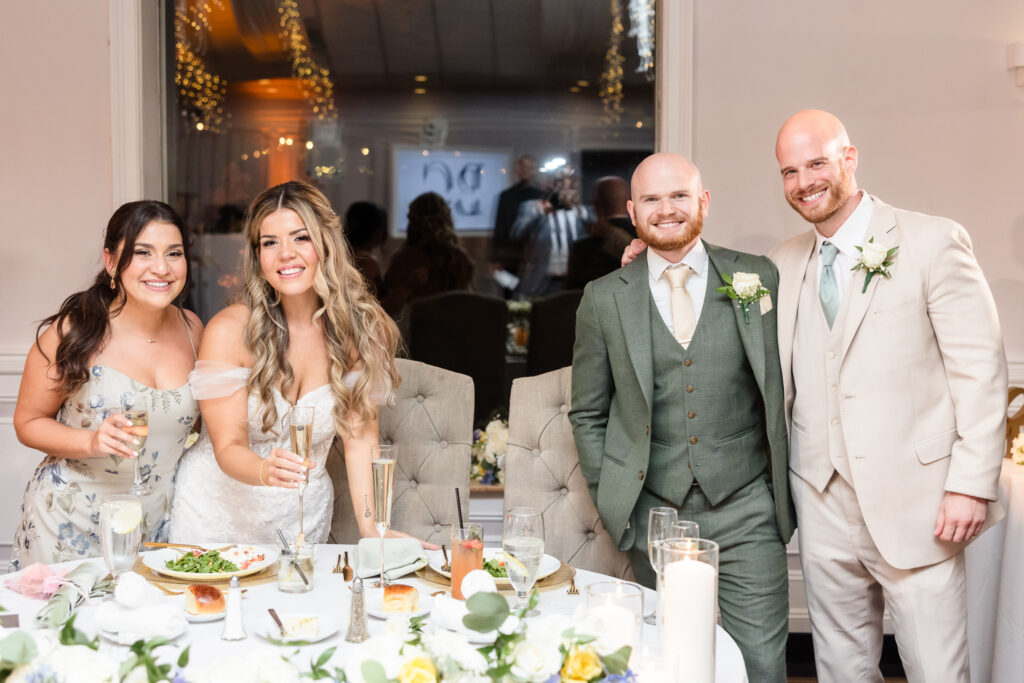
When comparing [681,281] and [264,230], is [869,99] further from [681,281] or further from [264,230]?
[264,230]

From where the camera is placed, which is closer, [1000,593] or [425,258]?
[1000,593]

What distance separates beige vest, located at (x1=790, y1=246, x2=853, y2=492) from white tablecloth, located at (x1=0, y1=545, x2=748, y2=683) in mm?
749

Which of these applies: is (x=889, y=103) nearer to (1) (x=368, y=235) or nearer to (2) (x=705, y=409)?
(2) (x=705, y=409)

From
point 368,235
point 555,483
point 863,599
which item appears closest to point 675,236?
point 555,483

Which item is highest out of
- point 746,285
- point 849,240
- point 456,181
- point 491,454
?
point 456,181

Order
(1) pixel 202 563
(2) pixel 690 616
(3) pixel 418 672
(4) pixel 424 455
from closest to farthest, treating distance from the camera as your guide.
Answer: (3) pixel 418 672 < (2) pixel 690 616 < (1) pixel 202 563 < (4) pixel 424 455

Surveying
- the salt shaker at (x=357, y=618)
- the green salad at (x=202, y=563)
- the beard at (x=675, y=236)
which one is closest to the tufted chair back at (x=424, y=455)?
the beard at (x=675, y=236)

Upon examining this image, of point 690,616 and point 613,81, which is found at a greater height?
point 613,81

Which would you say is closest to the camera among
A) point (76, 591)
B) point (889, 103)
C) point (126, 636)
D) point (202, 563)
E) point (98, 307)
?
point (126, 636)

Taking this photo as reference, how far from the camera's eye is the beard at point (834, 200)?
246 cm

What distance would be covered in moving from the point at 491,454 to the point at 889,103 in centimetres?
211

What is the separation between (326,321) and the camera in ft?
9.02

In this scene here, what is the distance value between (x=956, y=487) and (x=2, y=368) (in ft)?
11.1

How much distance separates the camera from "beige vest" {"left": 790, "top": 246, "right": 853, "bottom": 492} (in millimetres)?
2428
